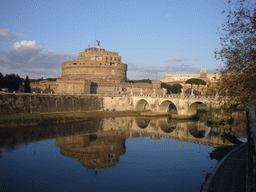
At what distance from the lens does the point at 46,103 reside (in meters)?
33.8

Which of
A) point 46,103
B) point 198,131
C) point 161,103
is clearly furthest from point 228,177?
point 161,103

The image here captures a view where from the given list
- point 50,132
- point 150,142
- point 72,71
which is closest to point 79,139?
point 50,132

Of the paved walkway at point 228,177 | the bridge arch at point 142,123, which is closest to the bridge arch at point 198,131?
the bridge arch at point 142,123

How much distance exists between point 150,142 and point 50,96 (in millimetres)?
19520

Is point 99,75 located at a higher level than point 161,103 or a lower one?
higher

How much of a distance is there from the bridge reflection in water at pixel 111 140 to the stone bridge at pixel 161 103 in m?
7.63

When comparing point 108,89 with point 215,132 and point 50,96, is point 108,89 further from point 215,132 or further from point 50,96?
point 215,132

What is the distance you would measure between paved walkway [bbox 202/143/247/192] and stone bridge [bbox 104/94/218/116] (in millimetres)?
20816

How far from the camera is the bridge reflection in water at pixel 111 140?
17.2 m

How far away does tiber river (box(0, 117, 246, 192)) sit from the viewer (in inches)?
481

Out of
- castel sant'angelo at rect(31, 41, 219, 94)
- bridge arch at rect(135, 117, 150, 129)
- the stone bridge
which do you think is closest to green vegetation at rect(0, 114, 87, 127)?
bridge arch at rect(135, 117, 150, 129)

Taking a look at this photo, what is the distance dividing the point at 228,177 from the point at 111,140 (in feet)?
47.2

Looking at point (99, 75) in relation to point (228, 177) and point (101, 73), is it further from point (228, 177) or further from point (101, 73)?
point (228, 177)

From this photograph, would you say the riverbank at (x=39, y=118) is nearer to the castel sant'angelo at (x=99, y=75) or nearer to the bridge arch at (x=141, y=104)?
the bridge arch at (x=141, y=104)
